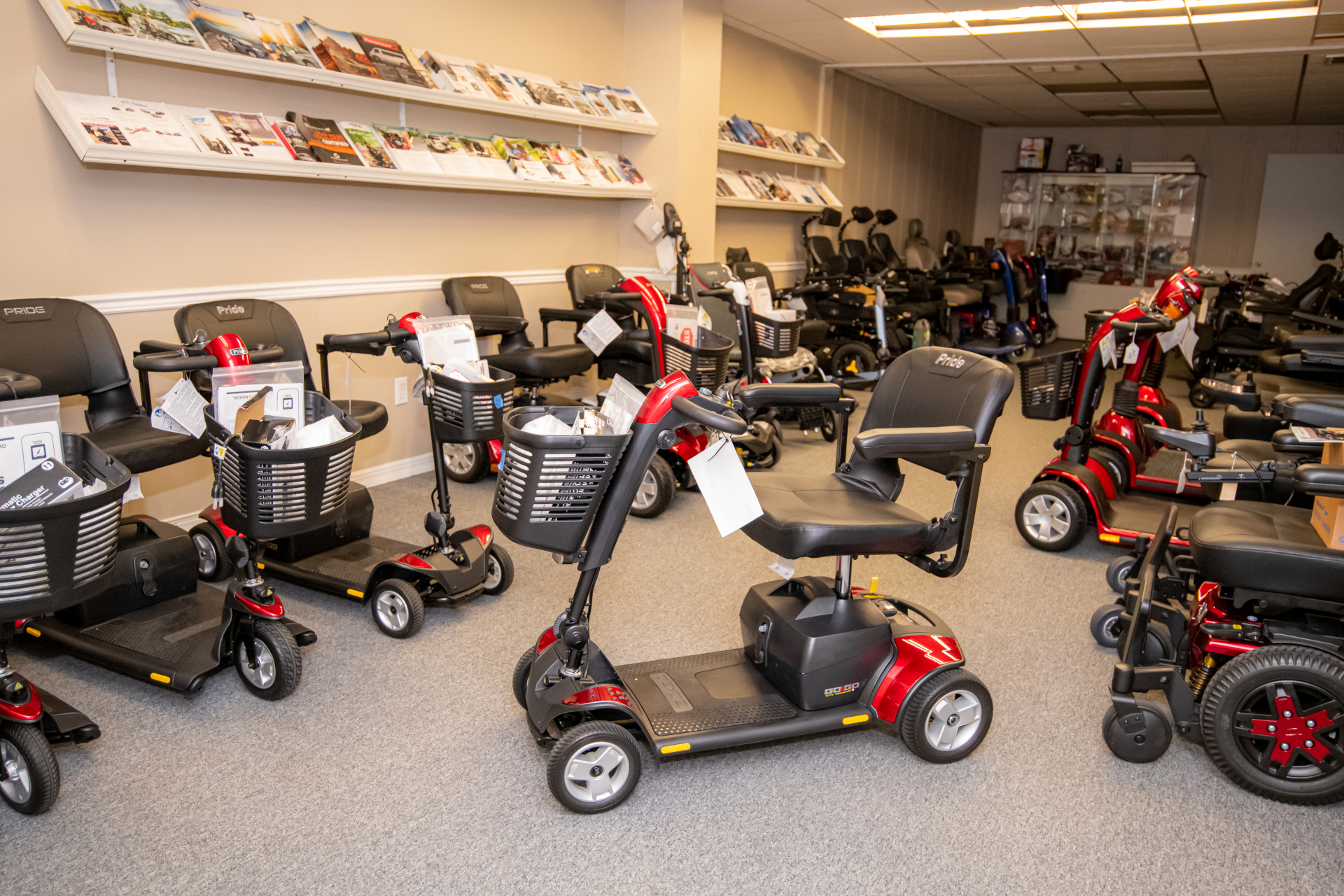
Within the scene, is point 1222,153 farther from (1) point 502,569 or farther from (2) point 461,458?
(1) point 502,569

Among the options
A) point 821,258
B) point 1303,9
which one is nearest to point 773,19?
point 821,258

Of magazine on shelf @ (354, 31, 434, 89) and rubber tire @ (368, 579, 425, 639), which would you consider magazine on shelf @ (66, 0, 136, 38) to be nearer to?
magazine on shelf @ (354, 31, 434, 89)

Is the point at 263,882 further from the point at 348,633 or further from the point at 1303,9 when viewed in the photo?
the point at 1303,9

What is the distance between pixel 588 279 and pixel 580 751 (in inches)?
141

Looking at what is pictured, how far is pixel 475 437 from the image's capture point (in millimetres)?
2887

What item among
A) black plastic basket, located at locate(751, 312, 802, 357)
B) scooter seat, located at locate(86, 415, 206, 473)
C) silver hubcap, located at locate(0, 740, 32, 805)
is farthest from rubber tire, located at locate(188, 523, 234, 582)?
black plastic basket, located at locate(751, 312, 802, 357)

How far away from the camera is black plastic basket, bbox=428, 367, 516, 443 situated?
9.29ft

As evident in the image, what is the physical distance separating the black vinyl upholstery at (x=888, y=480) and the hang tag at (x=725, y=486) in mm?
255

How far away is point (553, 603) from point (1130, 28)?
5712 millimetres

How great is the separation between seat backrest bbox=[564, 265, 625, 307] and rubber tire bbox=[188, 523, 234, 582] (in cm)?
237

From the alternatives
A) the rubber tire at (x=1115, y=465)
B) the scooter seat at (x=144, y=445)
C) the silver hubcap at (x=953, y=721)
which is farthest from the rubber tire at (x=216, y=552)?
the rubber tire at (x=1115, y=465)

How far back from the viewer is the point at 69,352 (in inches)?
120

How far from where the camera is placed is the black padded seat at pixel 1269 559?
2092mm

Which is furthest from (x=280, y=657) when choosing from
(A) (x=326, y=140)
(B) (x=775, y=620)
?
(A) (x=326, y=140)
